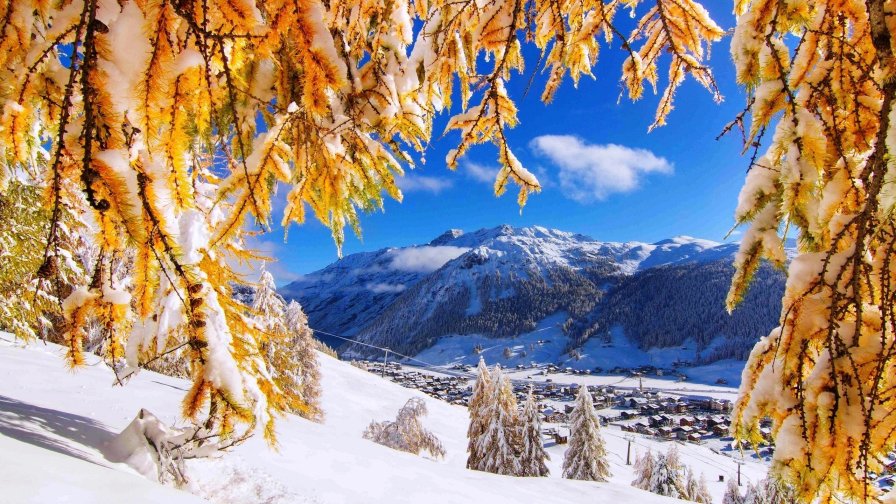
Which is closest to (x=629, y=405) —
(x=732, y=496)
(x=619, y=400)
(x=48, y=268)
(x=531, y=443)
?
(x=619, y=400)

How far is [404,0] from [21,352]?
279 inches

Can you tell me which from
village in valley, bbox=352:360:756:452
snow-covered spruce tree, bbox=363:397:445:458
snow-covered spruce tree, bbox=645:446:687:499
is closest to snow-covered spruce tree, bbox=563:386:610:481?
snow-covered spruce tree, bbox=645:446:687:499

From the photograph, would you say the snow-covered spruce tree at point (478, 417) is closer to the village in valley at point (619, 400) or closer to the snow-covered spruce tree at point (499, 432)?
the snow-covered spruce tree at point (499, 432)

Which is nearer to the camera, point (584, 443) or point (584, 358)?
point (584, 443)

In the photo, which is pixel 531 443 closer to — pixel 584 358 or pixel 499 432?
pixel 499 432

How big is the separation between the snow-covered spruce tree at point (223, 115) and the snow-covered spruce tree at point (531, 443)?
19.6 metres

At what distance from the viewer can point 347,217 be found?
283cm

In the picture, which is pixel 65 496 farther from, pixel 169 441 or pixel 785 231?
pixel 785 231

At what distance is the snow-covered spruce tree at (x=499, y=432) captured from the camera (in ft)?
66.1

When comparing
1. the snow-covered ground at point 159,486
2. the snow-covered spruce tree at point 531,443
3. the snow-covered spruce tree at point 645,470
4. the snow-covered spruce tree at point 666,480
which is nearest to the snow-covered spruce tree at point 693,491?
the snow-covered spruce tree at point 666,480

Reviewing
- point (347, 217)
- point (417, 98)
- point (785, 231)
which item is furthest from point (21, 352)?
point (785, 231)

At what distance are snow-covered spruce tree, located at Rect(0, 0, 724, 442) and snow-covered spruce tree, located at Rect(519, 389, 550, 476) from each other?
1955 cm

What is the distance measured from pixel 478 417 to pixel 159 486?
20996 millimetres

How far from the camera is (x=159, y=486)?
1.96 m
